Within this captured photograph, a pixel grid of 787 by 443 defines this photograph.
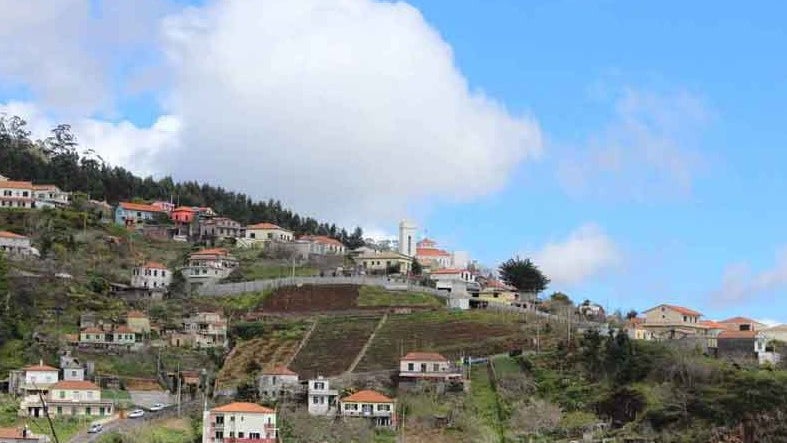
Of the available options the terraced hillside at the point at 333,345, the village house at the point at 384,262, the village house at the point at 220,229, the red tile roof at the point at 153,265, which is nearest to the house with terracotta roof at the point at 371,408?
the terraced hillside at the point at 333,345

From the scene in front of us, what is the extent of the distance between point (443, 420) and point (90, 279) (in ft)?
106

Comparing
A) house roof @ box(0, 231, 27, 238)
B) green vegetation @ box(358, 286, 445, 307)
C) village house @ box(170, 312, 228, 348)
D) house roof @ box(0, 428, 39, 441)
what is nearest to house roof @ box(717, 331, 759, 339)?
green vegetation @ box(358, 286, 445, 307)

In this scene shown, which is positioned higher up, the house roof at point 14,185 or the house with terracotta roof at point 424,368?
the house roof at point 14,185

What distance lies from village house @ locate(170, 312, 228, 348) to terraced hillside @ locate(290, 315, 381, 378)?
568cm

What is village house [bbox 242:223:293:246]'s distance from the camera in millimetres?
109500

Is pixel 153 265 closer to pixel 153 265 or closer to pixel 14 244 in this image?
pixel 153 265

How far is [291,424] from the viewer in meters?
66.1

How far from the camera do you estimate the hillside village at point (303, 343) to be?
216 ft

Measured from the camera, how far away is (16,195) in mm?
105000

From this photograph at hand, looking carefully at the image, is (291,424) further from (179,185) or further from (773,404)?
(179,185)

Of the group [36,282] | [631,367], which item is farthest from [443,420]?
[36,282]

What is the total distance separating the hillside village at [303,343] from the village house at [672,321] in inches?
4.5

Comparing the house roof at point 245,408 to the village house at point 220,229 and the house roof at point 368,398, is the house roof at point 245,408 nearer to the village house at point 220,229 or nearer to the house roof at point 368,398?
the house roof at point 368,398

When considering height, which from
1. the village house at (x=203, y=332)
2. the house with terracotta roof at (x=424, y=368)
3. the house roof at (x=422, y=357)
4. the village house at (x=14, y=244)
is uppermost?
the village house at (x=14, y=244)
